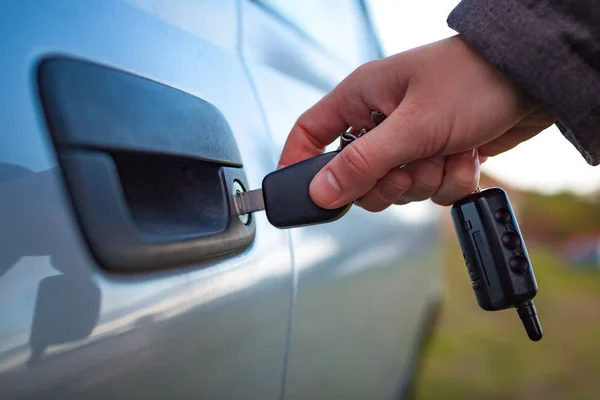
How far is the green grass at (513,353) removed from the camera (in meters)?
3.53

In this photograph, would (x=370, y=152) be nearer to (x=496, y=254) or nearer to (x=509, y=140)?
(x=496, y=254)

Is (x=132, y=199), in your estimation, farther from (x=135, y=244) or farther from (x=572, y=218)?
(x=572, y=218)

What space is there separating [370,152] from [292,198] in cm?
13

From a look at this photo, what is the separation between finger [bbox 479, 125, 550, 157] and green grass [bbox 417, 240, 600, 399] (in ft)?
7.45

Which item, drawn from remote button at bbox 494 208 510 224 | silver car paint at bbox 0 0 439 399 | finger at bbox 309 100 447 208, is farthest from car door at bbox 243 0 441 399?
remote button at bbox 494 208 510 224

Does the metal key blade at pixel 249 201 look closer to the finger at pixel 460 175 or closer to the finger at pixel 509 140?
the finger at pixel 460 175

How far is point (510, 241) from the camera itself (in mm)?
1174

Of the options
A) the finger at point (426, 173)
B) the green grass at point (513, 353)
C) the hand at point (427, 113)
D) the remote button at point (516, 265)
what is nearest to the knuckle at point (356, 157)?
the hand at point (427, 113)

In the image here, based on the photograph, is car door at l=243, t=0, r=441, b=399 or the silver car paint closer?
the silver car paint

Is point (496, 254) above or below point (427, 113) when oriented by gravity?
below

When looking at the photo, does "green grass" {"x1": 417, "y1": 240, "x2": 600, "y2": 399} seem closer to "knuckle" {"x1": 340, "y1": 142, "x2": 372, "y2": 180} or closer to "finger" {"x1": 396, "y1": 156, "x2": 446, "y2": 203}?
"finger" {"x1": 396, "y1": 156, "x2": 446, "y2": 203}

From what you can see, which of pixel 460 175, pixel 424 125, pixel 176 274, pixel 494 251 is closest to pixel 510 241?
pixel 494 251

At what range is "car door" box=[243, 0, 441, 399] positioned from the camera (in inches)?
49.1

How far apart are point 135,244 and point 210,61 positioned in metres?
0.40
